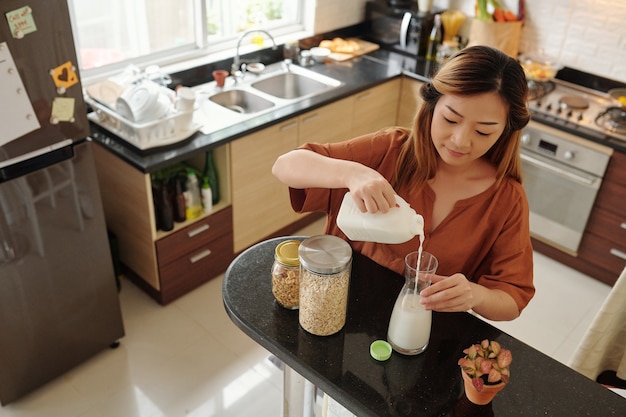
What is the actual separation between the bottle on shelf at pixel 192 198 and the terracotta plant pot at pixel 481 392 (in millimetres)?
1908

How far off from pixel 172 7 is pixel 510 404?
2770 mm

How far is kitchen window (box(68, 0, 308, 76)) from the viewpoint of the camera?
9.80 ft

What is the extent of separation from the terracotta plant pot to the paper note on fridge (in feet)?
5.33

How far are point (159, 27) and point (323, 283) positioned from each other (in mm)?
2430

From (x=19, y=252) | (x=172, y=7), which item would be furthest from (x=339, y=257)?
(x=172, y=7)

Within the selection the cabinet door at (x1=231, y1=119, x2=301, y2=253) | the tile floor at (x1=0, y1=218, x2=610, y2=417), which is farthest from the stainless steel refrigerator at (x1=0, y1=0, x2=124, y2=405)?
the cabinet door at (x1=231, y1=119, x2=301, y2=253)

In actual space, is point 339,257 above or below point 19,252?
above

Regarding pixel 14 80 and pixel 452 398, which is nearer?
pixel 452 398

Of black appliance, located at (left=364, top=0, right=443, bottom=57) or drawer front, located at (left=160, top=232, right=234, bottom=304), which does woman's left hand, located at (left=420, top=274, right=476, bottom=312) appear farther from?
black appliance, located at (left=364, top=0, right=443, bottom=57)

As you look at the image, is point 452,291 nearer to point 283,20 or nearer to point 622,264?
point 622,264

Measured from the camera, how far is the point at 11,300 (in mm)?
2260

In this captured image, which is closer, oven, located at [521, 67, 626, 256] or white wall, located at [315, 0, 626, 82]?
oven, located at [521, 67, 626, 256]

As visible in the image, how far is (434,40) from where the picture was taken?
3.84 metres

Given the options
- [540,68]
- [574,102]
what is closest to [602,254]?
[574,102]
